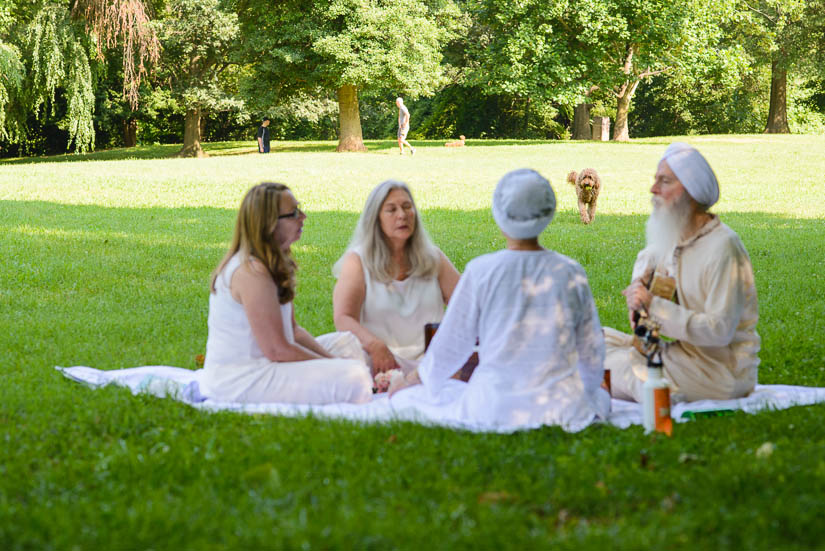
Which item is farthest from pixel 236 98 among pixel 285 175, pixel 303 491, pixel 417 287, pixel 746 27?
pixel 303 491

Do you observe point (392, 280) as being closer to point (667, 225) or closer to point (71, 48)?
point (667, 225)

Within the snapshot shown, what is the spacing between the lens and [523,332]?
461 cm

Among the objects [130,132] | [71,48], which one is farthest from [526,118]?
[71,48]

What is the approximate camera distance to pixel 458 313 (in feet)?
15.2

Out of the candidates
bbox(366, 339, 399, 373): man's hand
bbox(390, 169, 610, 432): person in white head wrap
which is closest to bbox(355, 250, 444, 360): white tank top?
bbox(366, 339, 399, 373): man's hand

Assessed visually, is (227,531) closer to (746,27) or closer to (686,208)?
(686,208)

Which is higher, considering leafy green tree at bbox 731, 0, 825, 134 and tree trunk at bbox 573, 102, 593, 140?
leafy green tree at bbox 731, 0, 825, 134

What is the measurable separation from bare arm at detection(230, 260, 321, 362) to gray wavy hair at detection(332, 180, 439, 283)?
3.19 feet

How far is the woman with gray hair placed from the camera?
5934 mm

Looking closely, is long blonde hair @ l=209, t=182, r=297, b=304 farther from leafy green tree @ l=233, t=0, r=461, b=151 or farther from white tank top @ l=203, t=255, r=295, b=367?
leafy green tree @ l=233, t=0, r=461, b=151

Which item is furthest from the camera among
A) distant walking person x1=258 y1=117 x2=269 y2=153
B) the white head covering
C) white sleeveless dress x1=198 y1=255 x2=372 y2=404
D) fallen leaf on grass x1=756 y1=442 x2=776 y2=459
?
distant walking person x1=258 y1=117 x2=269 y2=153

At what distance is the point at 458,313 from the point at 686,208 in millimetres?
1549

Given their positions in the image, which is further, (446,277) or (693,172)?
(446,277)

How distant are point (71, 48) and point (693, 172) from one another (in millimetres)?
27684
